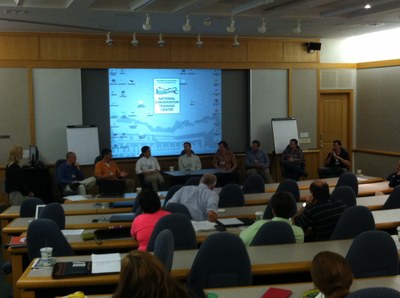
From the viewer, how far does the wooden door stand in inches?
538

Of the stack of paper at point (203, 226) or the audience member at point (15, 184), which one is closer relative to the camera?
the stack of paper at point (203, 226)

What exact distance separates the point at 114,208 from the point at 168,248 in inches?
133

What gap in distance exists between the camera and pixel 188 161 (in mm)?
11727

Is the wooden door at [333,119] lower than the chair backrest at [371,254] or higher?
higher

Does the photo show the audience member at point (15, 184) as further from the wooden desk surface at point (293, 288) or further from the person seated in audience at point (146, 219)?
the wooden desk surface at point (293, 288)

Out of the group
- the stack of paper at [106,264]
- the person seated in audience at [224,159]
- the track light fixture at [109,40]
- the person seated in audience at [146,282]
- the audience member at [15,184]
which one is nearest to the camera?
the person seated in audience at [146,282]

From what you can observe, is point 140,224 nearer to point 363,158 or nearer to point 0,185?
point 0,185

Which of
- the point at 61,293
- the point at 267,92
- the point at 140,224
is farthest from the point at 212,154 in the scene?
the point at 61,293

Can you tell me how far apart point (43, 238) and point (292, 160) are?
8195 millimetres

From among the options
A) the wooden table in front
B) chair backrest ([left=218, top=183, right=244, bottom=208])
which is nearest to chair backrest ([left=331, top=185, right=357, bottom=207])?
chair backrest ([left=218, top=183, right=244, bottom=208])

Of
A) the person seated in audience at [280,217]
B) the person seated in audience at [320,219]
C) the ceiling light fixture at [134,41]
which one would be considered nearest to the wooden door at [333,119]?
the ceiling light fixture at [134,41]

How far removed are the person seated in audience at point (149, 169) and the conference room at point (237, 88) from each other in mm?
664

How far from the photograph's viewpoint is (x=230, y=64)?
41.4ft

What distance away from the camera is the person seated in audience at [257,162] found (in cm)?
1209
